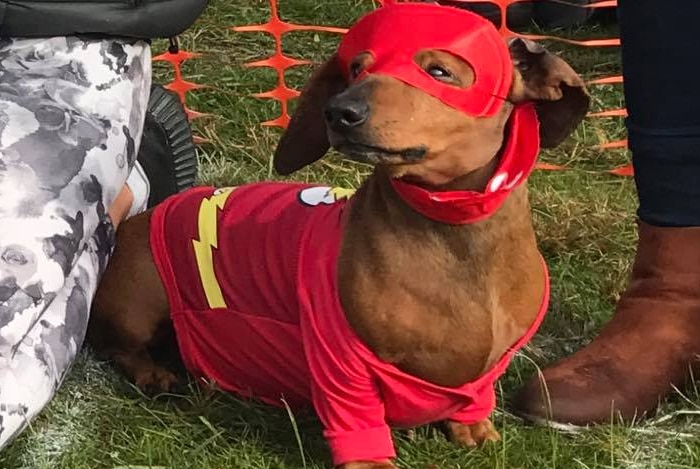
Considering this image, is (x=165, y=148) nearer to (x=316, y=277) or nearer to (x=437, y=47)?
(x=316, y=277)

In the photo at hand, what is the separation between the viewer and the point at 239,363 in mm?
2385

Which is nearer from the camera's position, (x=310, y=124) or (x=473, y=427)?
(x=310, y=124)

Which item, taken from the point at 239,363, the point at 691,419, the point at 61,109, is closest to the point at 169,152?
the point at 61,109

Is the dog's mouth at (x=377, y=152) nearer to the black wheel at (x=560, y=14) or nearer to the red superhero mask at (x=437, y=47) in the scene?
the red superhero mask at (x=437, y=47)

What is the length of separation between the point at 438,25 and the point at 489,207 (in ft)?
1.00

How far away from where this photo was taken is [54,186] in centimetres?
229

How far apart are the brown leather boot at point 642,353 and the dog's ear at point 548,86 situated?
513mm

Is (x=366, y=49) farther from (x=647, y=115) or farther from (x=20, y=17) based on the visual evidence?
(x=20, y=17)

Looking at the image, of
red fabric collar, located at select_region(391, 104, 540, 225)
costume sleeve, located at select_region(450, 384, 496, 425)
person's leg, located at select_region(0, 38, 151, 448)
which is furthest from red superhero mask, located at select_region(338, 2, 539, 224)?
person's leg, located at select_region(0, 38, 151, 448)

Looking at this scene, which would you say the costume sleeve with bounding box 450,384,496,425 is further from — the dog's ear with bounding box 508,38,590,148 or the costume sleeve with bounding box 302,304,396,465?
the dog's ear with bounding box 508,38,590,148

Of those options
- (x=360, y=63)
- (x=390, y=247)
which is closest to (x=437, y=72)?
(x=360, y=63)

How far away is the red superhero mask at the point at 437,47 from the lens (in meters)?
1.80

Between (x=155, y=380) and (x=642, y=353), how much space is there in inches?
36.4

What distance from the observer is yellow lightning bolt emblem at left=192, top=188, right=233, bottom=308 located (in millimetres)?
2352
